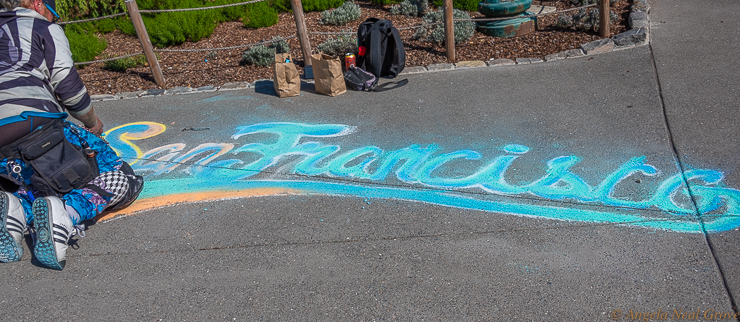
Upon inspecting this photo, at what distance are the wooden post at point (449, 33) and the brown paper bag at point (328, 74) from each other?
5.11 ft

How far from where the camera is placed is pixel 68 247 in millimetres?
3605

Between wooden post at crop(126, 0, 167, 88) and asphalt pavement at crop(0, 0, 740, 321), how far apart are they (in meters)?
1.22

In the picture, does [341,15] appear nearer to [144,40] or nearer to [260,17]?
[260,17]

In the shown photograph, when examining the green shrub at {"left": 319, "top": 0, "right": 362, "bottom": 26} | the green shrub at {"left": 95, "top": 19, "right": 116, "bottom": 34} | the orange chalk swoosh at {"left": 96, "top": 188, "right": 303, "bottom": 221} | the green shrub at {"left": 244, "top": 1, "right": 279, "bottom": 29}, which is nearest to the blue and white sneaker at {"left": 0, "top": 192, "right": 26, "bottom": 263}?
the orange chalk swoosh at {"left": 96, "top": 188, "right": 303, "bottom": 221}

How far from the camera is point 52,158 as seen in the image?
3.39 metres

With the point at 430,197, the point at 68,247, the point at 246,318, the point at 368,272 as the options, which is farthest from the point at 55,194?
the point at 430,197

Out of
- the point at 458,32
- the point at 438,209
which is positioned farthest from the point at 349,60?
the point at 438,209

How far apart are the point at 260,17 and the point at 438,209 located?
20.6 ft

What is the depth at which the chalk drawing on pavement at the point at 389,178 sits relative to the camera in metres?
3.42

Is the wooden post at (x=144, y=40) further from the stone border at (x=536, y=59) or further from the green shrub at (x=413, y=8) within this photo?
the green shrub at (x=413, y=8)

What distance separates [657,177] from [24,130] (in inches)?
174

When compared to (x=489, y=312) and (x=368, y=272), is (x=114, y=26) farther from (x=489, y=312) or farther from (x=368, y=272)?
(x=489, y=312)

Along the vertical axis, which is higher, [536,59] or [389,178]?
[536,59]

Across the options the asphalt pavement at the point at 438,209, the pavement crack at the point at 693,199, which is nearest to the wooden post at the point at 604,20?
the asphalt pavement at the point at 438,209
